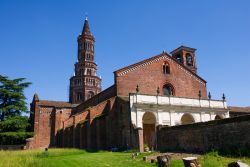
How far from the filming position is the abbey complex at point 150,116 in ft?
60.7

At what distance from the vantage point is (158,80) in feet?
120

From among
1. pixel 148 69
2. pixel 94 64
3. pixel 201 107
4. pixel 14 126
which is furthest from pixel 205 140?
pixel 94 64

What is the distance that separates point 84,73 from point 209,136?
48269mm

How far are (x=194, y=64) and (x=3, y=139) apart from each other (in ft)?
107

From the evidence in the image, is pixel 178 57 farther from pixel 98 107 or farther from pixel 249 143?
pixel 249 143

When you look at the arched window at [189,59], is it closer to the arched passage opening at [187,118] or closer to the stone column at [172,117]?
the arched passage opening at [187,118]

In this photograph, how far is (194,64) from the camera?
143ft

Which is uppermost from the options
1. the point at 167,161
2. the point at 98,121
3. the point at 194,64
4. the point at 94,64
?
the point at 94,64

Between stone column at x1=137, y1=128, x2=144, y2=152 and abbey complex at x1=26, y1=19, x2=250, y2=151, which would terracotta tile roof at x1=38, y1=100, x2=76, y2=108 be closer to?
abbey complex at x1=26, y1=19, x2=250, y2=151

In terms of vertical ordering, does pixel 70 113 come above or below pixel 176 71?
below

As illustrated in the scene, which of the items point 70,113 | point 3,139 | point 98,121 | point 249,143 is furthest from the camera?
point 70,113

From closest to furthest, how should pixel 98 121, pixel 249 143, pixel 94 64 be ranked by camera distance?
pixel 249 143
pixel 98 121
pixel 94 64

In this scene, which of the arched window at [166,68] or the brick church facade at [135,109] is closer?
the brick church facade at [135,109]

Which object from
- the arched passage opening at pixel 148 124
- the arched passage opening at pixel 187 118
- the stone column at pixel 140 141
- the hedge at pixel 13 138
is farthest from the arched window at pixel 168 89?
the hedge at pixel 13 138
